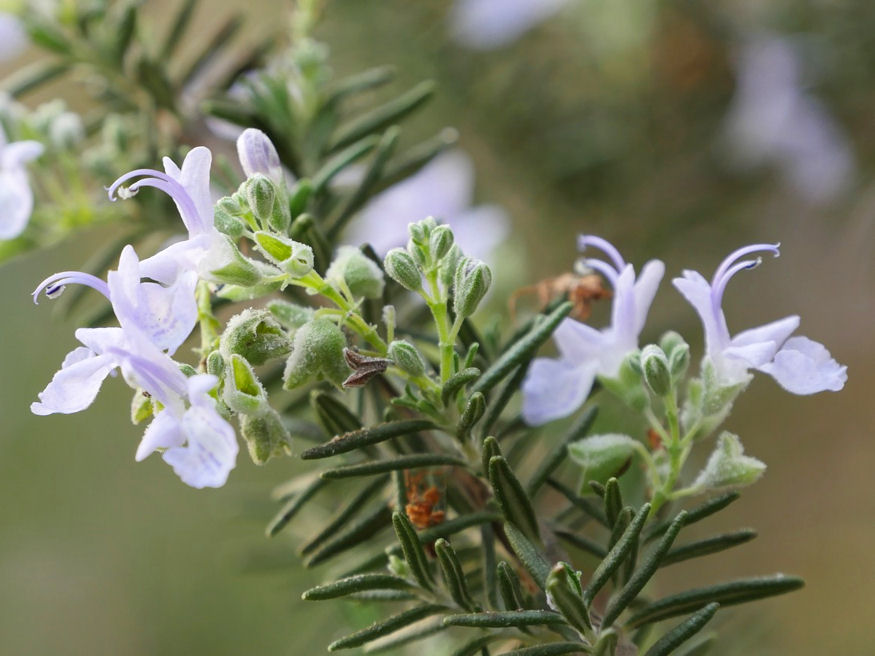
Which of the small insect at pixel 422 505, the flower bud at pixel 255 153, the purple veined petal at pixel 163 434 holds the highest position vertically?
the flower bud at pixel 255 153

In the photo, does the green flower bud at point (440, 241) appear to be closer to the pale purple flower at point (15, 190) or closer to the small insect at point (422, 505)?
the small insect at point (422, 505)

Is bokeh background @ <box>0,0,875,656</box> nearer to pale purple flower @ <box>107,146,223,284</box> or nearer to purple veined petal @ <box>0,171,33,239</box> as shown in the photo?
purple veined petal @ <box>0,171,33,239</box>

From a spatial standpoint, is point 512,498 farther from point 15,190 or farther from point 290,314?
point 15,190

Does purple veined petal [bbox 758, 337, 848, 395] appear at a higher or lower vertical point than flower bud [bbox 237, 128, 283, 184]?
lower

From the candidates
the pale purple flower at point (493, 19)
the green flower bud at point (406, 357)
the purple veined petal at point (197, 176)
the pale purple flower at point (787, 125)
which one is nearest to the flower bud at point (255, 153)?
the purple veined petal at point (197, 176)

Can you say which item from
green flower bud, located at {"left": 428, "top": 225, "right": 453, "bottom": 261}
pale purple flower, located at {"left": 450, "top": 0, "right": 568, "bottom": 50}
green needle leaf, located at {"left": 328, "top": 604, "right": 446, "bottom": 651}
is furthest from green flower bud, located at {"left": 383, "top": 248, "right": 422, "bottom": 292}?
pale purple flower, located at {"left": 450, "top": 0, "right": 568, "bottom": 50}
